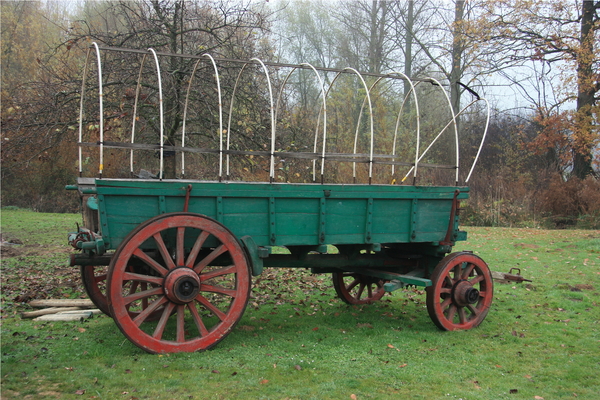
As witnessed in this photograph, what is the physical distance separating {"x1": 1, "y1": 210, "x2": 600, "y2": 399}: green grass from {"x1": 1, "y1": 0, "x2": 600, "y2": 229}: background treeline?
9.42ft

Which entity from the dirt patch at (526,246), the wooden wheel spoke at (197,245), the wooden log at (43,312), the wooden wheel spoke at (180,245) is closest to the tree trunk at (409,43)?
the dirt patch at (526,246)

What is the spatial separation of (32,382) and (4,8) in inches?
1000

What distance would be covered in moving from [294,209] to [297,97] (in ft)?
44.8

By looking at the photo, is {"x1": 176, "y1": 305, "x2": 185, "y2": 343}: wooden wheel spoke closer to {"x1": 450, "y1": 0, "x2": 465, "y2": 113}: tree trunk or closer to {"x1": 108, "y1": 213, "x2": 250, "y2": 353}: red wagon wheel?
{"x1": 108, "y1": 213, "x2": 250, "y2": 353}: red wagon wheel

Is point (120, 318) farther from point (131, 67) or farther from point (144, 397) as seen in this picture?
point (131, 67)

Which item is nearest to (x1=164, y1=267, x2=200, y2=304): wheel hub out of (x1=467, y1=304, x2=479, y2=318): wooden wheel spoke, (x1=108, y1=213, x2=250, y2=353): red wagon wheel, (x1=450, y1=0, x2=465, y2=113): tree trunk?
(x1=108, y1=213, x2=250, y2=353): red wagon wheel

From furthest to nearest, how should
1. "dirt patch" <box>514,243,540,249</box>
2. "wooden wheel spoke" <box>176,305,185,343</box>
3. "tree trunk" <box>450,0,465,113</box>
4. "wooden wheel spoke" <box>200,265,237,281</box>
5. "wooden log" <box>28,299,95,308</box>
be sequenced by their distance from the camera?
1. "tree trunk" <box>450,0,465,113</box>
2. "dirt patch" <box>514,243,540,249</box>
3. "wooden log" <box>28,299,95,308</box>
4. "wooden wheel spoke" <box>200,265,237,281</box>
5. "wooden wheel spoke" <box>176,305,185,343</box>

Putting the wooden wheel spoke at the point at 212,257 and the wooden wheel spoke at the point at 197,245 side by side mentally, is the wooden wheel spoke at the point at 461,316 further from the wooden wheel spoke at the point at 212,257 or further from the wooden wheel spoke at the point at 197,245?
the wooden wheel spoke at the point at 197,245

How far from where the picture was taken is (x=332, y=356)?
486 centimetres

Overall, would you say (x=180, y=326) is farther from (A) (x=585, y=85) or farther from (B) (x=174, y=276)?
(A) (x=585, y=85)

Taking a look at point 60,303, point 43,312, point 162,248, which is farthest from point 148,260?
point 60,303

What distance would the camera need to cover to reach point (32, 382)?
12.6ft

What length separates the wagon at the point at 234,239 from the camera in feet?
14.7

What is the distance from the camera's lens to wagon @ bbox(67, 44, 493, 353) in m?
4.48
